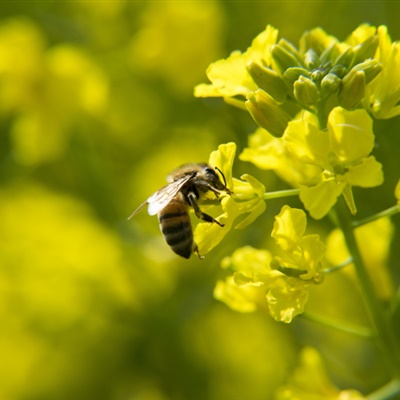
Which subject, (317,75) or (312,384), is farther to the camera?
(312,384)

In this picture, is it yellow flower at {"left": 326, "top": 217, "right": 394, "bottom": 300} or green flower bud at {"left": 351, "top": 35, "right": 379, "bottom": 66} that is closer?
green flower bud at {"left": 351, "top": 35, "right": 379, "bottom": 66}

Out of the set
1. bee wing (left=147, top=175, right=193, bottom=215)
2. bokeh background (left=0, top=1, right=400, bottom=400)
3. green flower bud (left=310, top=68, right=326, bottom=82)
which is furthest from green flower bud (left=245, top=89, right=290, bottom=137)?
bokeh background (left=0, top=1, right=400, bottom=400)

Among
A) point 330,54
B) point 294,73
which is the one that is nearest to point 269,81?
point 294,73

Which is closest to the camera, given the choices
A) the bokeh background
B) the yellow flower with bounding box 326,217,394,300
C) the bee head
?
the bee head

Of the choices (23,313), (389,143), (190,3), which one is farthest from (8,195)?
(389,143)

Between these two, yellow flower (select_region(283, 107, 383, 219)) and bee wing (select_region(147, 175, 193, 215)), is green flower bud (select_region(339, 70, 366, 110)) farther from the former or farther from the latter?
bee wing (select_region(147, 175, 193, 215))

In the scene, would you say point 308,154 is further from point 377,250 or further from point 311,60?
point 377,250
